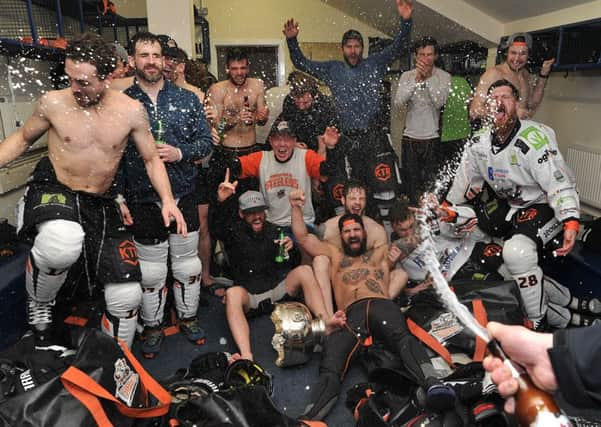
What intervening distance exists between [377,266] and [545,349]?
4.35 feet

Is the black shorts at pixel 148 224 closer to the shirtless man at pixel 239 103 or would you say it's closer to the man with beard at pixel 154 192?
the man with beard at pixel 154 192

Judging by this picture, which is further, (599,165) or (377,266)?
(599,165)

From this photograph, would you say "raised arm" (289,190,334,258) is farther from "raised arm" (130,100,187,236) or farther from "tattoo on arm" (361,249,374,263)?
"raised arm" (130,100,187,236)

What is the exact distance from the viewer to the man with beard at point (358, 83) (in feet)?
7.72

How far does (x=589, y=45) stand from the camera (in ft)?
7.72

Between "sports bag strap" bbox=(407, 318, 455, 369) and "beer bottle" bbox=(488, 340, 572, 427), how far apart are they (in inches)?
36.9

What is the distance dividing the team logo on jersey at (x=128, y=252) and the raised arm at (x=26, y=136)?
1.53 feet

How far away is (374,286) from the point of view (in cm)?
195

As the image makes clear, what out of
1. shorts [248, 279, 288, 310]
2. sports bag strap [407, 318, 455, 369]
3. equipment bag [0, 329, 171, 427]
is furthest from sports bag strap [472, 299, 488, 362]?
equipment bag [0, 329, 171, 427]

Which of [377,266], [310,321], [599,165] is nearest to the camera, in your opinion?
[310,321]

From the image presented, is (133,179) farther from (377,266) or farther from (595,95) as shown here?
(595,95)

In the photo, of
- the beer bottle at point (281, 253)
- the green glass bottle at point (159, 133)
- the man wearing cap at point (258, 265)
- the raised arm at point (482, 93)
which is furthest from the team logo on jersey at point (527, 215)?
the green glass bottle at point (159, 133)

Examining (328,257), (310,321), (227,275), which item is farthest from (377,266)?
(227,275)

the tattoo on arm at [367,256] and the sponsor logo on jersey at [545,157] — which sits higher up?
the sponsor logo on jersey at [545,157]
